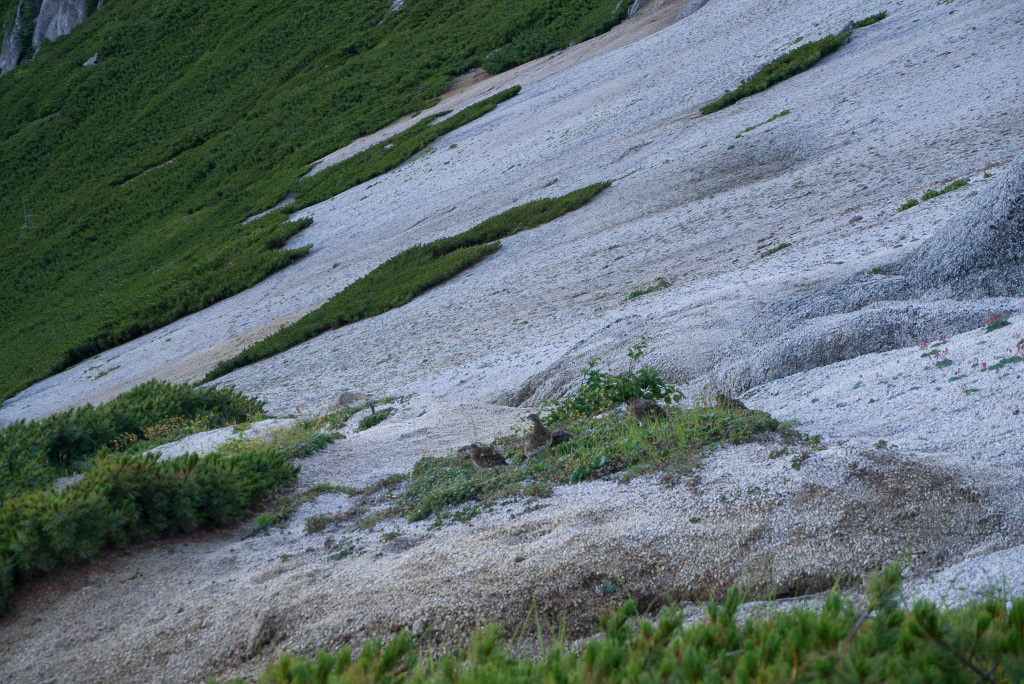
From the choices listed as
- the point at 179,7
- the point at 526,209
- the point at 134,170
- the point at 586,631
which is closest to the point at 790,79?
the point at 526,209

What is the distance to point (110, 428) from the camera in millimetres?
14102

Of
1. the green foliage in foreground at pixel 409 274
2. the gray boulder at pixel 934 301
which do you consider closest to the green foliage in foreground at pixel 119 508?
the gray boulder at pixel 934 301

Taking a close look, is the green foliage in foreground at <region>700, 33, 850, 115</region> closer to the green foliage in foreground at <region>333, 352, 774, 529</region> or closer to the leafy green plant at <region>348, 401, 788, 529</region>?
the green foliage in foreground at <region>333, 352, 774, 529</region>

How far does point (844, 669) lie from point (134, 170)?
61872 mm

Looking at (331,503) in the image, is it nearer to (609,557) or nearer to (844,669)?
(609,557)

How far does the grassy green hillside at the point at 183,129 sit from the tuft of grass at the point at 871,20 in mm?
18684

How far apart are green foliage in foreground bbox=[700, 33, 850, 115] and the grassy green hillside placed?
60.1 ft

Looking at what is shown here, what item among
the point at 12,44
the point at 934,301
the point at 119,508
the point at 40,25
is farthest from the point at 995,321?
the point at 12,44

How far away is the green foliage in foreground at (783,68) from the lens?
29.1 m

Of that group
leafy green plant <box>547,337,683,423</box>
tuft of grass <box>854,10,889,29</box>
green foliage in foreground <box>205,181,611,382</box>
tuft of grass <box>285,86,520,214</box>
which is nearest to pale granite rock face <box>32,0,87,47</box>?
tuft of grass <box>285,86,520,214</box>

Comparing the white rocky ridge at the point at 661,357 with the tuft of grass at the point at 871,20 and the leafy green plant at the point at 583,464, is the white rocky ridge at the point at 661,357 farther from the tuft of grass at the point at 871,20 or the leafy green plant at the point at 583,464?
the tuft of grass at the point at 871,20

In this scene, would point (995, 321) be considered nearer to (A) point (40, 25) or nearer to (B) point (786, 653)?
(B) point (786, 653)

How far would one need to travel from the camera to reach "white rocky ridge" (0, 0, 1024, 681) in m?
5.09

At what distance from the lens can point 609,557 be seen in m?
5.16
